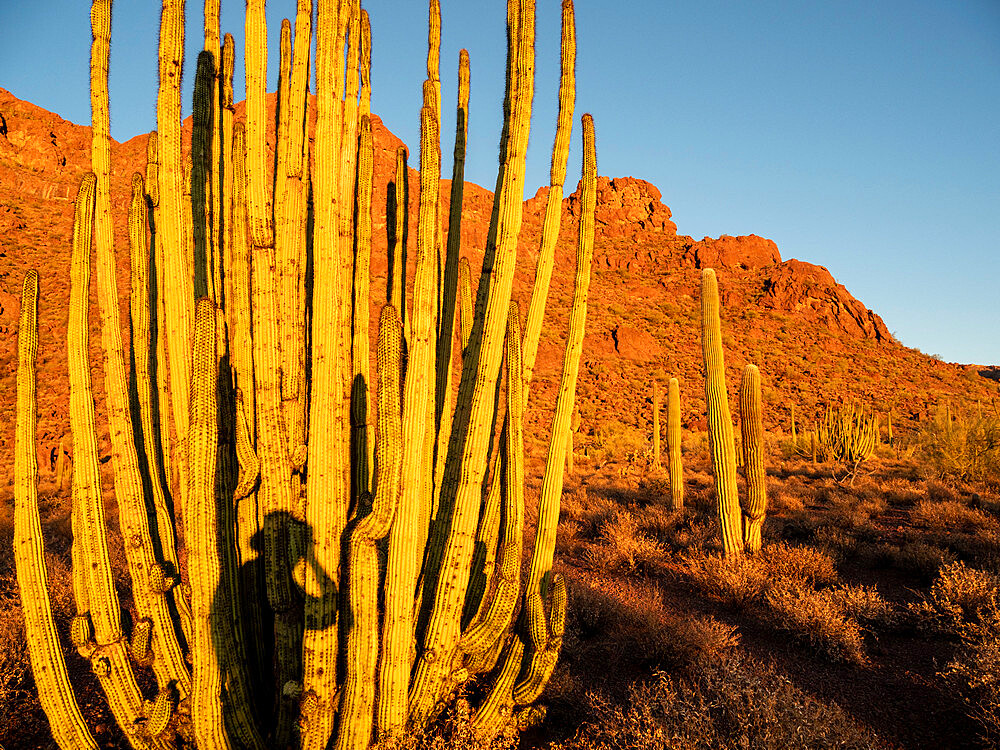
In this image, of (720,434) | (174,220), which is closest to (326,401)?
(174,220)

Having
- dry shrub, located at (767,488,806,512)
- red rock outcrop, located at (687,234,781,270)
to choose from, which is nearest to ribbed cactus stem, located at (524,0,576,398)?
dry shrub, located at (767,488,806,512)

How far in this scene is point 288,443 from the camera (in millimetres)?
3426

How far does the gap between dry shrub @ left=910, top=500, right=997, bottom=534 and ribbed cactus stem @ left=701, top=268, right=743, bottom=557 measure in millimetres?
4412

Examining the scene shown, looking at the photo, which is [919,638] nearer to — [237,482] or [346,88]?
[237,482]

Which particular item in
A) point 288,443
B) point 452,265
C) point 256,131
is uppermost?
point 256,131

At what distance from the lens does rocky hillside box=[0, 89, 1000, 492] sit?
2861 centimetres

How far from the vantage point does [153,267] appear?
437 centimetres

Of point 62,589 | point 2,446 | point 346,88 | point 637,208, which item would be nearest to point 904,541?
point 346,88

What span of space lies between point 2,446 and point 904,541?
Result: 1025 inches

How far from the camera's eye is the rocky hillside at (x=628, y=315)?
28.6m

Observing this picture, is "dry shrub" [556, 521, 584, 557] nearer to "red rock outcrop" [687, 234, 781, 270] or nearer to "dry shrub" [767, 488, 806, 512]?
"dry shrub" [767, 488, 806, 512]

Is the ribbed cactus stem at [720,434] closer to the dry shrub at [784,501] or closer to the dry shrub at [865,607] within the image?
the dry shrub at [865,607]

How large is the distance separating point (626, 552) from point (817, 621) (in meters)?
3.19

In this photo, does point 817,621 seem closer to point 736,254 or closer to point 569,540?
point 569,540
